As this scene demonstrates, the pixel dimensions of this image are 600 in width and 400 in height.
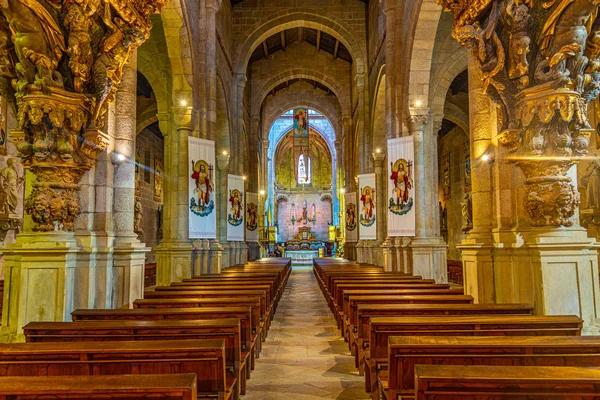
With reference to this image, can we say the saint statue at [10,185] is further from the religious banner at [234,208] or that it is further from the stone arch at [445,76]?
the stone arch at [445,76]

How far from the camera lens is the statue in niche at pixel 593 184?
10.4m

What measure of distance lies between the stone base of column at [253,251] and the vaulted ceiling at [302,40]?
9.23 m

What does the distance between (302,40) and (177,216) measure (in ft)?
52.4

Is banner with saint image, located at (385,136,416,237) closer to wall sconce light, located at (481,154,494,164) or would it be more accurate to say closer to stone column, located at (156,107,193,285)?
wall sconce light, located at (481,154,494,164)

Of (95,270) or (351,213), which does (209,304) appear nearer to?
(95,270)

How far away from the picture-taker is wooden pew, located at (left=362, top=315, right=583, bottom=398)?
387 centimetres

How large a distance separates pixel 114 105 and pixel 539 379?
6376 millimetres

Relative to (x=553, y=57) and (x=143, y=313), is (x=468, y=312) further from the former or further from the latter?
(x=143, y=313)

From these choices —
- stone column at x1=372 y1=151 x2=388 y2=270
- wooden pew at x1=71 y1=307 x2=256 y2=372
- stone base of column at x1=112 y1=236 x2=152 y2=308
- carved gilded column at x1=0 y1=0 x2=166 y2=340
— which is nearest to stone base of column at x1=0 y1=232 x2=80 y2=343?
carved gilded column at x1=0 y1=0 x2=166 y2=340

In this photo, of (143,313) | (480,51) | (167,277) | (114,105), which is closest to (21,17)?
(114,105)

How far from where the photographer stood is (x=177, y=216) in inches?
464

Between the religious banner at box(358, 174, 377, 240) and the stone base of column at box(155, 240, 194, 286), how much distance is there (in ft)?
20.8

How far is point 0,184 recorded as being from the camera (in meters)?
10.3

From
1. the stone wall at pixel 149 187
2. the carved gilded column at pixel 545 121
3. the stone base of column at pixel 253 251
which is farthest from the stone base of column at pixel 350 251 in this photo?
the carved gilded column at pixel 545 121
